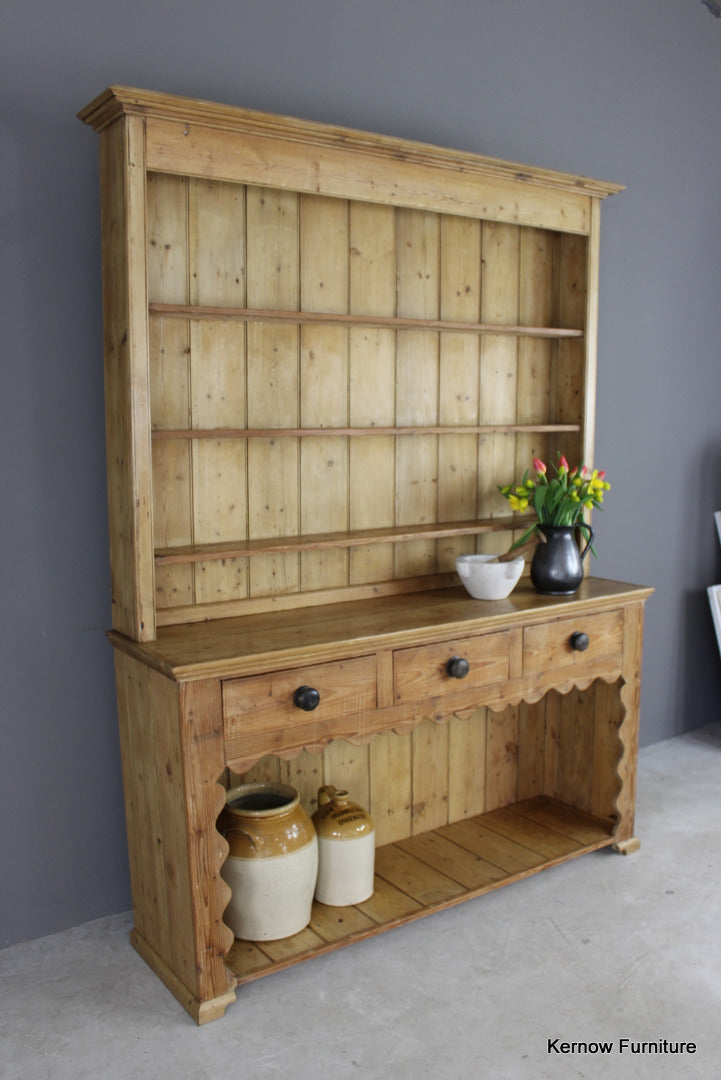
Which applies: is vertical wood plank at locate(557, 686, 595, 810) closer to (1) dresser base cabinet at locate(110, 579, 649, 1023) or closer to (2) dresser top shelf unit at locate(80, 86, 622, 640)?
(1) dresser base cabinet at locate(110, 579, 649, 1023)


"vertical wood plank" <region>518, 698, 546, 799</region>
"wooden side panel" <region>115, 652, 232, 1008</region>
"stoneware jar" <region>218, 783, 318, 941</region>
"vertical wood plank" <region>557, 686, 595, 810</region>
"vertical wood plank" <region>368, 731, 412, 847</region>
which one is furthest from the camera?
"vertical wood plank" <region>518, 698, 546, 799</region>

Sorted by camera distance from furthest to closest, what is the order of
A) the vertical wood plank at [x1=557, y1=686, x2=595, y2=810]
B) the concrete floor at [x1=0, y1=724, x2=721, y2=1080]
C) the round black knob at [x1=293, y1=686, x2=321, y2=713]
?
the vertical wood plank at [x1=557, y1=686, x2=595, y2=810] → the round black knob at [x1=293, y1=686, x2=321, y2=713] → the concrete floor at [x1=0, y1=724, x2=721, y2=1080]

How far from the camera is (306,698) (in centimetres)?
241

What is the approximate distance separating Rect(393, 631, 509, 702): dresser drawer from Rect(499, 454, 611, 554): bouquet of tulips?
1.34 feet

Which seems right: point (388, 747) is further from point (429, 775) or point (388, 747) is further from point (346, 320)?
point (346, 320)

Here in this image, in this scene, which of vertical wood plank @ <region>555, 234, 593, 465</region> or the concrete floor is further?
vertical wood plank @ <region>555, 234, 593, 465</region>

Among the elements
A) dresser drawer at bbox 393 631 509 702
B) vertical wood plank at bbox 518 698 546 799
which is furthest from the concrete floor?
dresser drawer at bbox 393 631 509 702

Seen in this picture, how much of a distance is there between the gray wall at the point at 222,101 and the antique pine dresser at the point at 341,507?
16cm

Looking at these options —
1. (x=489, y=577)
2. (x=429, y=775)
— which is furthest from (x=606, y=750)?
(x=489, y=577)

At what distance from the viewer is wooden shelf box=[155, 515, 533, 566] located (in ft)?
8.43

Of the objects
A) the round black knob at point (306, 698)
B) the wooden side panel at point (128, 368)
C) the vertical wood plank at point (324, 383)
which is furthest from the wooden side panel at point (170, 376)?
the round black knob at point (306, 698)

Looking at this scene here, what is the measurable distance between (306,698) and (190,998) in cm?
80

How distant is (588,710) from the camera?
3361 mm

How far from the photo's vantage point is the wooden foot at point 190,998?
2320mm
